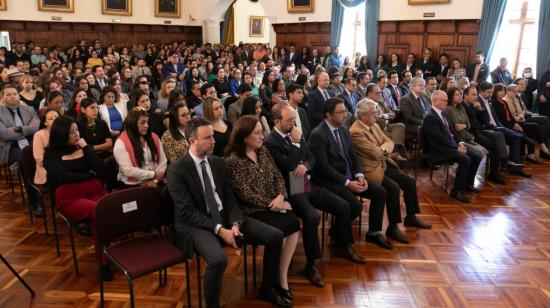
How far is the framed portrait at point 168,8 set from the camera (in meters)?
16.2

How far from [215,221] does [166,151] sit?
1.35m

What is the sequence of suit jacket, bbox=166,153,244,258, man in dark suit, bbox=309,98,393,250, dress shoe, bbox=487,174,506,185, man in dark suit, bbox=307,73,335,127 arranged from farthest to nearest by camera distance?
man in dark suit, bbox=307,73,335,127
dress shoe, bbox=487,174,506,185
man in dark suit, bbox=309,98,393,250
suit jacket, bbox=166,153,244,258

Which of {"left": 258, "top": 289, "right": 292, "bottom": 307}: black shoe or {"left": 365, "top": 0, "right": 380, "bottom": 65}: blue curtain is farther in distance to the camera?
{"left": 365, "top": 0, "right": 380, "bottom": 65}: blue curtain

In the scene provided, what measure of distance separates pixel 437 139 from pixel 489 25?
6.86 metres

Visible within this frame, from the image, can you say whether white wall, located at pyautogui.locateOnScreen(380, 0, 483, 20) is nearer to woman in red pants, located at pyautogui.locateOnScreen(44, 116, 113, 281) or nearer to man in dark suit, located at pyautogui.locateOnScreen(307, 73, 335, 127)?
man in dark suit, located at pyautogui.locateOnScreen(307, 73, 335, 127)

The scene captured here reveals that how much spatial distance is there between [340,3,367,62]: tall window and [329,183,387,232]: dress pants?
10.2m

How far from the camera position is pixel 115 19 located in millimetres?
15445

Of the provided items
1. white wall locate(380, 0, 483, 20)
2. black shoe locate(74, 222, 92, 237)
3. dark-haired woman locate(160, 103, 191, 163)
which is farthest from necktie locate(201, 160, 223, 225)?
white wall locate(380, 0, 483, 20)

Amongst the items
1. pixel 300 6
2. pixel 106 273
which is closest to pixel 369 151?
pixel 106 273

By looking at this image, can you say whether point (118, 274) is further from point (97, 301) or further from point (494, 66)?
point (494, 66)

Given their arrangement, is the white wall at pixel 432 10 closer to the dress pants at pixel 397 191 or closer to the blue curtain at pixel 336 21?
the blue curtain at pixel 336 21

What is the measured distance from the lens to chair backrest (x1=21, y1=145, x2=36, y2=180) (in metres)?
3.82

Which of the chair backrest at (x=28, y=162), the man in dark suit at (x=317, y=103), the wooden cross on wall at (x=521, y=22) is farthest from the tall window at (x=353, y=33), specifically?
the chair backrest at (x=28, y=162)

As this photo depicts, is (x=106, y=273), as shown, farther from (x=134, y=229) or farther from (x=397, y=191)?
(x=397, y=191)
